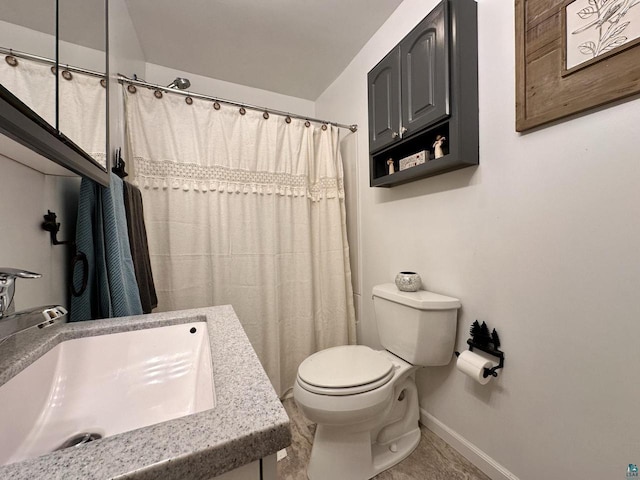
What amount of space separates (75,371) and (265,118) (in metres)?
1.58

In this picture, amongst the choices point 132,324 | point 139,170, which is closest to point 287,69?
point 139,170

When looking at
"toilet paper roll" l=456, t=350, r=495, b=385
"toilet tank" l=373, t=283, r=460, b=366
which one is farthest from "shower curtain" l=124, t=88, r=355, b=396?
"toilet paper roll" l=456, t=350, r=495, b=385

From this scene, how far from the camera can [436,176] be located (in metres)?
1.33

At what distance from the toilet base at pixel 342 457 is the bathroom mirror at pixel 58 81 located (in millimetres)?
1343

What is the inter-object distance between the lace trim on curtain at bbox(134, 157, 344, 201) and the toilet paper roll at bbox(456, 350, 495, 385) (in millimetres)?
1258

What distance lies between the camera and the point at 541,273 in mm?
947

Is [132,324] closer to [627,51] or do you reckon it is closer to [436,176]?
[436,176]

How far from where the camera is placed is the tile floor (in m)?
1.15

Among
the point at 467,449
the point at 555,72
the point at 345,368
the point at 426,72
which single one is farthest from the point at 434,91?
the point at 467,449

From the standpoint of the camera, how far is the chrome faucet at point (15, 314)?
503 millimetres

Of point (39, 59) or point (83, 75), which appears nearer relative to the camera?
point (39, 59)

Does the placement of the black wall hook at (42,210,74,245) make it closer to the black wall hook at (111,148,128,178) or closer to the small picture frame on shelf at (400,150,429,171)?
the black wall hook at (111,148,128,178)

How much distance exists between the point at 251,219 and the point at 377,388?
3.89ft

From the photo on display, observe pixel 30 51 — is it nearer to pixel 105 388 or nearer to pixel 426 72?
pixel 105 388
